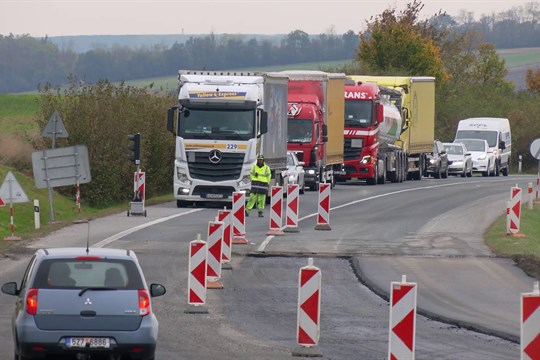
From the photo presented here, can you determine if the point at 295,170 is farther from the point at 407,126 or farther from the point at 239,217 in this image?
the point at 239,217

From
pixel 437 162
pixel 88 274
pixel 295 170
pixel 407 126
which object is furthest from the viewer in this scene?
pixel 437 162

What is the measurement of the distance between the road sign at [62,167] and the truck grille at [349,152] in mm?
18898

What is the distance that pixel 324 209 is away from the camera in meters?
29.9

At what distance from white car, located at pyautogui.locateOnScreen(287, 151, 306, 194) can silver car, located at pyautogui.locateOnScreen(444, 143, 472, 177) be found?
76.0ft

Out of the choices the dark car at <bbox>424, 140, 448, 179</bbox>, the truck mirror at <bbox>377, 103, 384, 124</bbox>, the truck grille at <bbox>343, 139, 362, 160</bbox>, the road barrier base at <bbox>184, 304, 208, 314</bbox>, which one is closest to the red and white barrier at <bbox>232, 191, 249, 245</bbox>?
the road barrier base at <bbox>184, 304, 208, 314</bbox>

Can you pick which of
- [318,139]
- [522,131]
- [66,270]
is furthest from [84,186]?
[522,131]

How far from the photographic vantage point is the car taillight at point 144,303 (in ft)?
39.9

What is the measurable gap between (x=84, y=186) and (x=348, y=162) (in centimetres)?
1158

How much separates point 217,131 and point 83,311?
78.9ft

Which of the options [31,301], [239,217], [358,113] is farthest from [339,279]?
[358,113]

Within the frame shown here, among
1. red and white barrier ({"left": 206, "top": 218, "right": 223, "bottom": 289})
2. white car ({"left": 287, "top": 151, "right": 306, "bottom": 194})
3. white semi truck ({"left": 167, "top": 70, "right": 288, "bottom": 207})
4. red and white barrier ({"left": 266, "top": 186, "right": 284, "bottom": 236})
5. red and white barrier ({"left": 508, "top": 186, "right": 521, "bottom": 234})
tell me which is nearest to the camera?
red and white barrier ({"left": 206, "top": 218, "right": 223, "bottom": 289})

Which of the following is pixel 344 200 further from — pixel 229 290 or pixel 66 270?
pixel 66 270

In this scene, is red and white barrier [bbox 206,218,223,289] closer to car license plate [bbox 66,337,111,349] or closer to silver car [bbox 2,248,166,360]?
silver car [bbox 2,248,166,360]

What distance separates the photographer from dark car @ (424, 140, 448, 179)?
6147 cm
